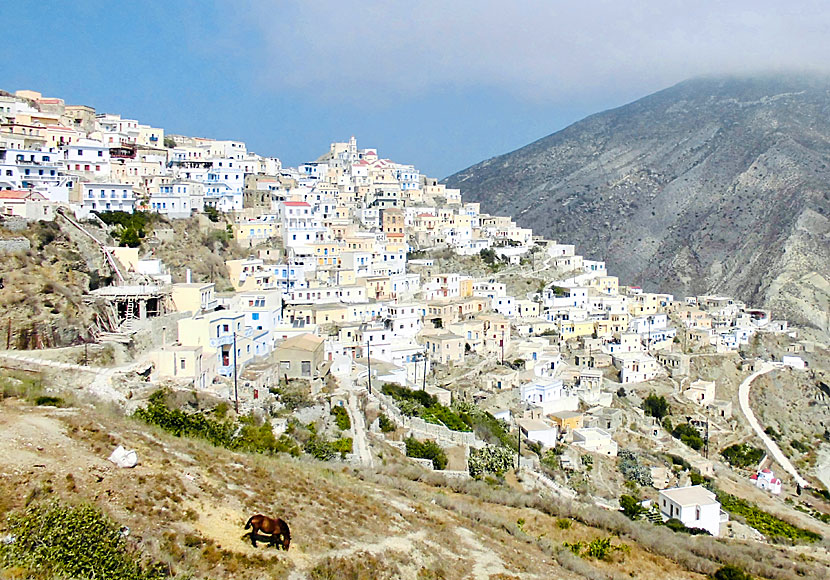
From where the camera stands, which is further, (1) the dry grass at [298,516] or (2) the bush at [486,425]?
(2) the bush at [486,425]

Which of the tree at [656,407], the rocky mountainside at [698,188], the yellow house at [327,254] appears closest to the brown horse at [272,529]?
the yellow house at [327,254]

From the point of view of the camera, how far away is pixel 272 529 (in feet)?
28.0

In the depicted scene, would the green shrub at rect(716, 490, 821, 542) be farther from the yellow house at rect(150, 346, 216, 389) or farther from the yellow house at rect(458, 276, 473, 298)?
the yellow house at rect(150, 346, 216, 389)

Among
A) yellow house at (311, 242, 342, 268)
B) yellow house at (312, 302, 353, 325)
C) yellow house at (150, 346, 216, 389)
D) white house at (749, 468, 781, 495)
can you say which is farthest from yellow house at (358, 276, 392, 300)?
white house at (749, 468, 781, 495)

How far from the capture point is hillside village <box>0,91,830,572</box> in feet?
70.9

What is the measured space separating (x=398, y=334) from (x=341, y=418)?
1263cm

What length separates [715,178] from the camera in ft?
366

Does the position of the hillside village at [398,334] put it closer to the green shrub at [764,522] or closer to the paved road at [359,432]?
the paved road at [359,432]

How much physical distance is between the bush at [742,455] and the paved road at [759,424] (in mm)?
1431

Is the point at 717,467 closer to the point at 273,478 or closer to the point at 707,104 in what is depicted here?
the point at 273,478

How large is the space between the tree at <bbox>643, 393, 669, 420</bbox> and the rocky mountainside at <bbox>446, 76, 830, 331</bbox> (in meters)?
35.3

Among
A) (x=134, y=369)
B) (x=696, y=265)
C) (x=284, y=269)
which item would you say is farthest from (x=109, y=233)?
(x=696, y=265)

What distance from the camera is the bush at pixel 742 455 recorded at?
3497cm

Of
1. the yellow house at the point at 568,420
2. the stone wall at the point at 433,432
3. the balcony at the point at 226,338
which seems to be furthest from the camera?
the yellow house at the point at 568,420
